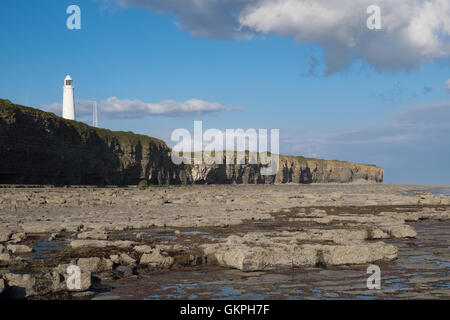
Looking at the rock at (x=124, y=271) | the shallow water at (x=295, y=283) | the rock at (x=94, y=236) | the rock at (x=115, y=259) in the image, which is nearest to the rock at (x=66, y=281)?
the shallow water at (x=295, y=283)

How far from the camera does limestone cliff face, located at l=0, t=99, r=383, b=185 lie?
46.8 meters

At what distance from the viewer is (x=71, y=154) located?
58.9 metres

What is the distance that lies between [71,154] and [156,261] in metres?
51.7

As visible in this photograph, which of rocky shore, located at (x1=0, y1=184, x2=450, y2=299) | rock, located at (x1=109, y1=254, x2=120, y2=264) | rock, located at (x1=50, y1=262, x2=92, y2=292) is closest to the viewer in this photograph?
rock, located at (x1=50, y1=262, x2=92, y2=292)

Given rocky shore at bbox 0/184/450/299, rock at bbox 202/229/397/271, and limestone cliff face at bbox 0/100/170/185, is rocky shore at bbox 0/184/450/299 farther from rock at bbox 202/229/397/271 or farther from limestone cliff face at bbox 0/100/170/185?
limestone cliff face at bbox 0/100/170/185

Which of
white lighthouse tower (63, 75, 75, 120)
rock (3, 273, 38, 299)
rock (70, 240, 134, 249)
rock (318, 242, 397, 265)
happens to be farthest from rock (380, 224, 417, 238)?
white lighthouse tower (63, 75, 75, 120)

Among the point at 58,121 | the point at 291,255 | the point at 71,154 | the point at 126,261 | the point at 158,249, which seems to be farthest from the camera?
the point at 71,154

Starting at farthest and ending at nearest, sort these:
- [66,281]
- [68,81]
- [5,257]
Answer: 1. [68,81]
2. [5,257]
3. [66,281]

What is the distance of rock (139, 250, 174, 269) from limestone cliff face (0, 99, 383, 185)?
38894mm

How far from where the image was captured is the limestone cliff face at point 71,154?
46750 millimetres

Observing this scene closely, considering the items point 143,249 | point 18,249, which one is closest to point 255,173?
point 143,249

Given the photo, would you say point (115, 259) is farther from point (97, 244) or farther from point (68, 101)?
point (68, 101)
